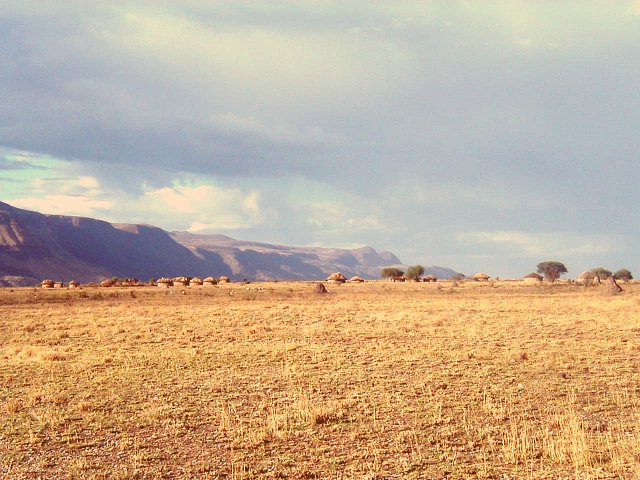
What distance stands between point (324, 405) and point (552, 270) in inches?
4308

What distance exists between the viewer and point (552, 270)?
113 metres

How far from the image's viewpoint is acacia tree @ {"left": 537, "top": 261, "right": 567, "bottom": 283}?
112375 millimetres

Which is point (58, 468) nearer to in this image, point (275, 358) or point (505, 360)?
point (275, 358)

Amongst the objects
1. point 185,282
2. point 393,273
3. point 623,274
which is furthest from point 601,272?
point 185,282

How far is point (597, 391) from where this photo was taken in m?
14.6

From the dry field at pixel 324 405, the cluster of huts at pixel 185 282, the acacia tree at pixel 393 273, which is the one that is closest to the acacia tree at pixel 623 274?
the acacia tree at pixel 393 273

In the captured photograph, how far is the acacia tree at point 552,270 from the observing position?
369 feet

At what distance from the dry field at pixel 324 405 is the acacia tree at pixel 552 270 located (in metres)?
91.4

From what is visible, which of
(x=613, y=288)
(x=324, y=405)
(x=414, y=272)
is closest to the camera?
(x=324, y=405)

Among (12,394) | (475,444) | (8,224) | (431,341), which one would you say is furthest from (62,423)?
(8,224)

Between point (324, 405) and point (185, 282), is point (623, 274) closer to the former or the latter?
point (185, 282)

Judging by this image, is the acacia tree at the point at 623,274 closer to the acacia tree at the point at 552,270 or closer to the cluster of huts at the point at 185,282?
the acacia tree at the point at 552,270

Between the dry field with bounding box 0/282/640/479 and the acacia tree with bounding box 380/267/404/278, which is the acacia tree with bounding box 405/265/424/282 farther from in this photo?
the dry field with bounding box 0/282/640/479

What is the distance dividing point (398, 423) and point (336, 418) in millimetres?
1295
